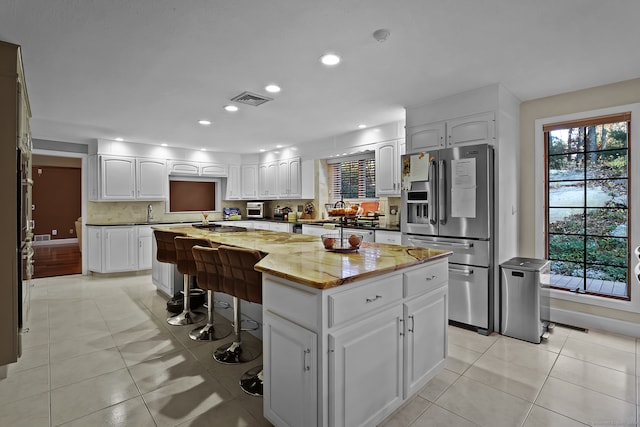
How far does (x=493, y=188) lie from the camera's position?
130 inches

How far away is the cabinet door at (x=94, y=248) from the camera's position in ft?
18.9

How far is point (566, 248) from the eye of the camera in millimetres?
3641

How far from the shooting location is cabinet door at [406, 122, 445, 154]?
3.68m

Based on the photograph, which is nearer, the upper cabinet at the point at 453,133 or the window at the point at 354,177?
the upper cabinet at the point at 453,133

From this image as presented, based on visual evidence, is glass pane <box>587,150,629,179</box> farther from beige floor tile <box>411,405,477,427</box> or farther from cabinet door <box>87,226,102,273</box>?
cabinet door <box>87,226,102,273</box>

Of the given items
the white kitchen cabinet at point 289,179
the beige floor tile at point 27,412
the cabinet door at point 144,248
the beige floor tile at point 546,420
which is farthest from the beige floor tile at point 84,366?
the white kitchen cabinet at point 289,179

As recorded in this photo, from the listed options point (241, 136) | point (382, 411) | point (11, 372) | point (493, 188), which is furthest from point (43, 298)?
point (493, 188)

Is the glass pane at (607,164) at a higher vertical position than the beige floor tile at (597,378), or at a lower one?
higher

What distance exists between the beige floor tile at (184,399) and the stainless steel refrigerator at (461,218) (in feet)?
7.97

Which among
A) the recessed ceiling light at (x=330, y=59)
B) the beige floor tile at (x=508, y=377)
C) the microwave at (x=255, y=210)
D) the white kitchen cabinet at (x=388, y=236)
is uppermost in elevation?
the recessed ceiling light at (x=330, y=59)

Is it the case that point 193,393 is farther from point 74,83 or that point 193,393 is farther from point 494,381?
point 74,83

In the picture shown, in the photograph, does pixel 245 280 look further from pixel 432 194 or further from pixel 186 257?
pixel 432 194

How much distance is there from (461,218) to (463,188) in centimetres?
31

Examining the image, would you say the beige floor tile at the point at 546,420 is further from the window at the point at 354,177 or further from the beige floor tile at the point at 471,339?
the window at the point at 354,177
